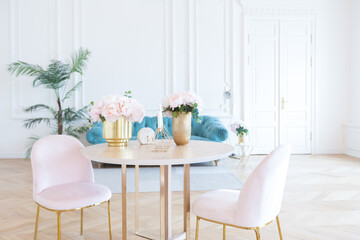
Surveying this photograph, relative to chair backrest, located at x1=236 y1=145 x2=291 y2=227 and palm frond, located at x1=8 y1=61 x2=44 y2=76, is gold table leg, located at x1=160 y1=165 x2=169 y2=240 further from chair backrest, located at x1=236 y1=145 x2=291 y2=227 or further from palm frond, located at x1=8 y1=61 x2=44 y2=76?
palm frond, located at x1=8 y1=61 x2=44 y2=76

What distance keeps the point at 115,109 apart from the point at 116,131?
0.17 m

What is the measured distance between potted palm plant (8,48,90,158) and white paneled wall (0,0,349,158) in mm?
169

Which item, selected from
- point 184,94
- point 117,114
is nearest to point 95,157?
point 117,114

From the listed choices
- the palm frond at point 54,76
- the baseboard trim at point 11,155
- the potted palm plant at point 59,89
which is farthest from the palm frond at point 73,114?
the baseboard trim at point 11,155

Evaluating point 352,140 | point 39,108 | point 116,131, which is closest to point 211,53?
point 352,140

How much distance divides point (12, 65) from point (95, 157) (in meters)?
5.11

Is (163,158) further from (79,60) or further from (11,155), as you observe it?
(11,155)

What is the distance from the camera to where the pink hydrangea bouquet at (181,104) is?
204 cm

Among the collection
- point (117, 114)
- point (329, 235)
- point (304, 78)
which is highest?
point (304, 78)

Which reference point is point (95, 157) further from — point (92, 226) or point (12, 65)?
point (12, 65)

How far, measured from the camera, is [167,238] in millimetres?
2064

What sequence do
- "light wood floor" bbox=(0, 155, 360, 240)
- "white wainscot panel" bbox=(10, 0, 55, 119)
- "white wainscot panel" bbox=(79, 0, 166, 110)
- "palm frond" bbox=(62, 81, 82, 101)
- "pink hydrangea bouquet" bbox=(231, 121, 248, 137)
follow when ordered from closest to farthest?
"light wood floor" bbox=(0, 155, 360, 240)
"pink hydrangea bouquet" bbox=(231, 121, 248, 137)
"palm frond" bbox=(62, 81, 82, 101)
"white wainscot panel" bbox=(10, 0, 55, 119)
"white wainscot panel" bbox=(79, 0, 166, 110)

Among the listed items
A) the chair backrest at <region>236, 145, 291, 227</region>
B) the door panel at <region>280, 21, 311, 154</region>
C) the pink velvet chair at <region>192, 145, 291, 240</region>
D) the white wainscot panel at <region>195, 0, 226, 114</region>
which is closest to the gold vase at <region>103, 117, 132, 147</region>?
the pink velvet chair at <region>192, 145, 291, 240</region>

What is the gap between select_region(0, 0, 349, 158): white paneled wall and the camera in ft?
19.5
